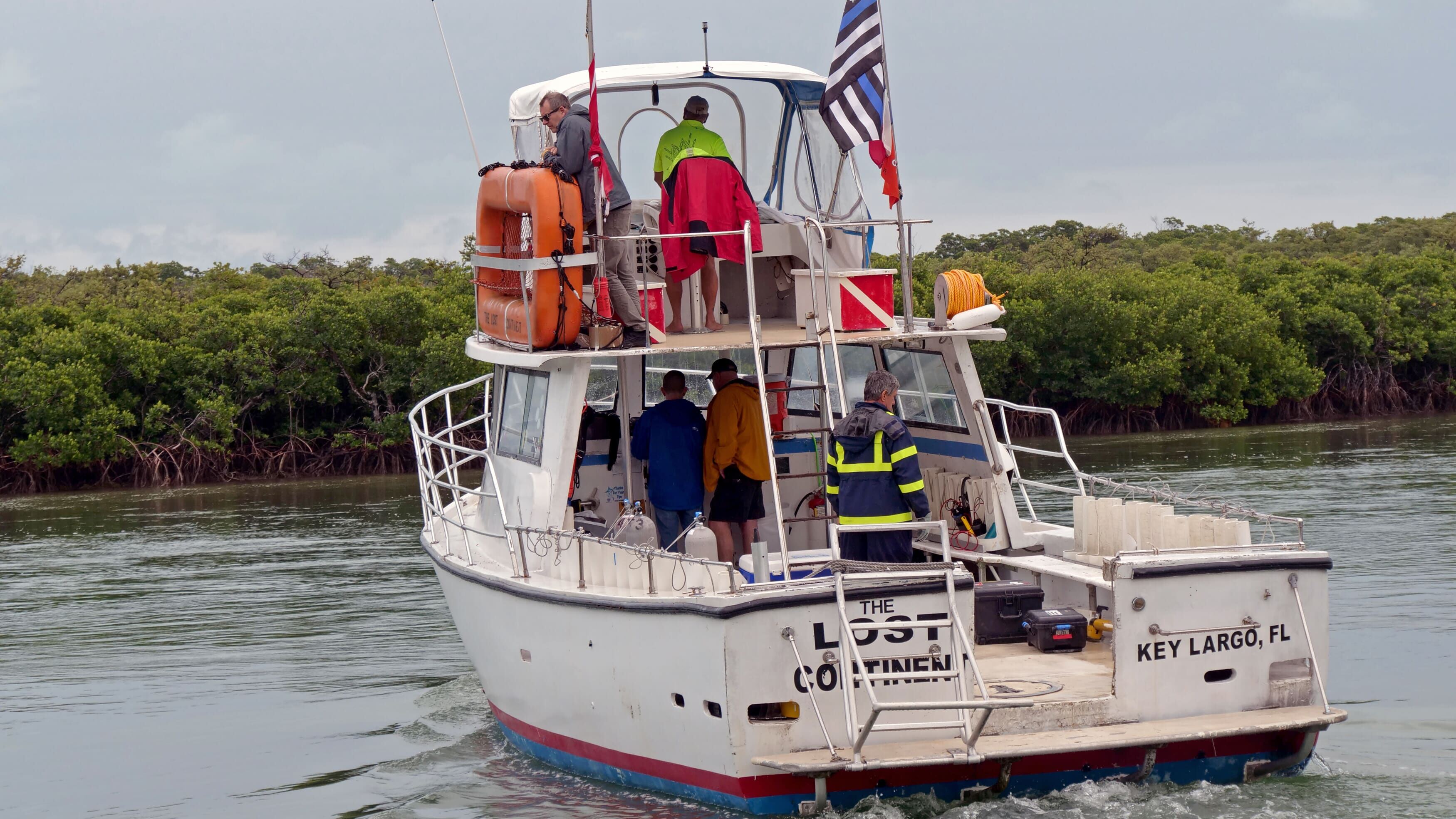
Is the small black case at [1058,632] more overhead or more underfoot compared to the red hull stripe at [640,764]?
more overhead

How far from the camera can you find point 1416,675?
10.8 metres

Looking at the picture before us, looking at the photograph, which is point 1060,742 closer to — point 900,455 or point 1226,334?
point 900,455

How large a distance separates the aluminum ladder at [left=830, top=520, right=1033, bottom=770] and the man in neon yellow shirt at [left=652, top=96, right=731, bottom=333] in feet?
8.94

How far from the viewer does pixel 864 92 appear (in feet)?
29.8

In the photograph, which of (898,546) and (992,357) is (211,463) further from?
(898,546)

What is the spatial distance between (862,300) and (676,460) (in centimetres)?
150

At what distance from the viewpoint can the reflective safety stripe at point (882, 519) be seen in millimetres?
7875

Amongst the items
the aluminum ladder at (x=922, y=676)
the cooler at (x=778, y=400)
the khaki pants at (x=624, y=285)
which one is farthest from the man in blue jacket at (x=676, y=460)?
the aluminum ladder at (x=922, y=676)

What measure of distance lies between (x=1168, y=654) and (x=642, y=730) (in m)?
2.57

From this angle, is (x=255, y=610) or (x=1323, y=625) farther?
(x=255, y=610)

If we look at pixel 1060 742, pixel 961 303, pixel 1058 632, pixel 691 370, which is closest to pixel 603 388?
pixel 691 370

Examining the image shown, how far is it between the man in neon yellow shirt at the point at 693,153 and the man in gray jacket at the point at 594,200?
611 mm

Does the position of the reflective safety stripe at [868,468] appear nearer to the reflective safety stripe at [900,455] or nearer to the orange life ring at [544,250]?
the reflective safety stripe at [900,455]

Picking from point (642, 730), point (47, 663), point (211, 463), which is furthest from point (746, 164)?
point (211, 463)
